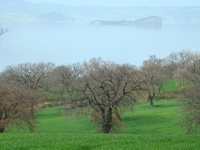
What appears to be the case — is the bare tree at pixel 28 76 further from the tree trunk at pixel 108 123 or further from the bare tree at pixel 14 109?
the tree trunk at pixel 108 123

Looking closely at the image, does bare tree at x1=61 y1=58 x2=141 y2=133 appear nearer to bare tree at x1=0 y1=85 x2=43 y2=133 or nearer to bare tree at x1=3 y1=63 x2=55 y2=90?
bare tree at x1=0 y1=85 x2=43 y2=133

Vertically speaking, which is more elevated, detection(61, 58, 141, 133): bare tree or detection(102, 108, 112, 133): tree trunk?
detection(61, 58, 141, 133): bare tree

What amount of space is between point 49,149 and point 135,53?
138415mm

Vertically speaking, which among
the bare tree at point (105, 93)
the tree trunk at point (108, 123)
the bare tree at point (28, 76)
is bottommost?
the tree trunk at point (108, 123)

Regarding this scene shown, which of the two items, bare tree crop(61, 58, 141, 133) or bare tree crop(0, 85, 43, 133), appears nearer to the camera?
bare tree crop(61, 58, 141, 133)

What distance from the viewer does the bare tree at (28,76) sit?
54.3 metres

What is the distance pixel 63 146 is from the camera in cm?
1087

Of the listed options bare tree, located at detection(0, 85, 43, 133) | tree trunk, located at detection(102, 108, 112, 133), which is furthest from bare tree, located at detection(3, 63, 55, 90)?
tree trunk, located at detection(102, 108, 112, 133)

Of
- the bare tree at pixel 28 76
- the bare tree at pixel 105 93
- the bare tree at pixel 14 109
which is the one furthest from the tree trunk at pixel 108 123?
the bare tree at pixel 28 76

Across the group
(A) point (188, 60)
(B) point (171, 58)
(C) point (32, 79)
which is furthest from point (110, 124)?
(B) point (171, 58)

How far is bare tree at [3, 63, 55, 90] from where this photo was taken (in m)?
54.3

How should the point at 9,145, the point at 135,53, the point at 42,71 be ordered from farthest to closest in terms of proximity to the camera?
1. the point at 135,53
2. the point at 42,71
3. the point at 9,145

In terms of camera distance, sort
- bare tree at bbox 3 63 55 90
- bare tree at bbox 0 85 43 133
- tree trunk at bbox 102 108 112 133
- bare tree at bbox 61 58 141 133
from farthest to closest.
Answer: bare tree at bbox 3 63 55 90 → bare tree at bbox 0 85 43 133 → tree trunk at bbox 102 108 112 133 → bare tree at bbox 61 58 141 133

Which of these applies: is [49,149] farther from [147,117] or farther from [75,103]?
[147,117]
